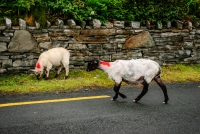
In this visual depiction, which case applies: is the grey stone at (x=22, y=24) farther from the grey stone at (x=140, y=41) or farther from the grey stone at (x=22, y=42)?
the grey stone at (x=140, y=41)

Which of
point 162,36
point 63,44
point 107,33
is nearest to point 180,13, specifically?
point 162,36

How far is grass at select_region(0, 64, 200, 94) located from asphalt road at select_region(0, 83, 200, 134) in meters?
0.60

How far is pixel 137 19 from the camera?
37.0 ft

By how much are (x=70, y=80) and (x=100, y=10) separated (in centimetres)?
327

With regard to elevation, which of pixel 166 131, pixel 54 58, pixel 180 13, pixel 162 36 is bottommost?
pixel 166 131

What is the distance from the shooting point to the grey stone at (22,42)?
30.0 feet

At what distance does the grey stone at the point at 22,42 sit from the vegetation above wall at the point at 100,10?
0.41 meters

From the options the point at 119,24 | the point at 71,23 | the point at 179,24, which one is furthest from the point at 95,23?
the point at 179,24

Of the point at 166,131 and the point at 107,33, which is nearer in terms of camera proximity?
the point at 166,131

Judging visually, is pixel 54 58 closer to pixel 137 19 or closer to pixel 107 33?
pixel 107 33

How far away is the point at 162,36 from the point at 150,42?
629mm

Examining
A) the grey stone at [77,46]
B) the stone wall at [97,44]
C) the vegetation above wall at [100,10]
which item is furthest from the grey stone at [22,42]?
the grey stone at [77,46]

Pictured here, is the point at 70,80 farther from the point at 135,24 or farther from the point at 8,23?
the point at 135,24

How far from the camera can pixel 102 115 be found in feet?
18.7
